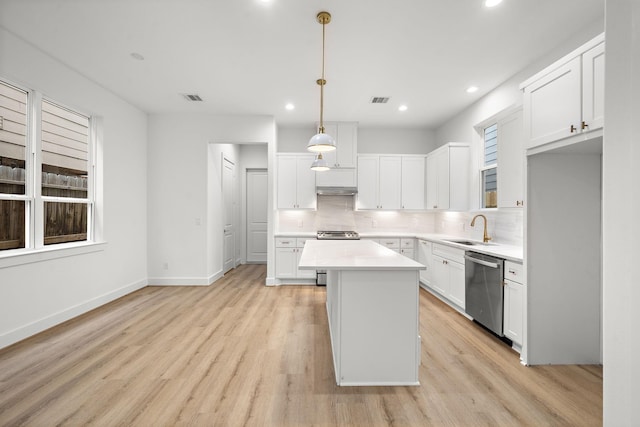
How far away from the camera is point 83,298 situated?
3.58m

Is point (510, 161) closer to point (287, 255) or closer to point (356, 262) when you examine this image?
point (356, 262)

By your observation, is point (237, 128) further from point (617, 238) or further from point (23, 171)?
point (617, 238)

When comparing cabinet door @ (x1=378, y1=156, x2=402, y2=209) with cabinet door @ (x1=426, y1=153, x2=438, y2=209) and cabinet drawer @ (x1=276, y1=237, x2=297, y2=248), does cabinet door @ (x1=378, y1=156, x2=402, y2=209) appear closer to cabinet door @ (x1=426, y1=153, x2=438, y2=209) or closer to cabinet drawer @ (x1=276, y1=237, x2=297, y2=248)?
cabinet door @ (x1=426, y1=153, x2=438, y2=209)

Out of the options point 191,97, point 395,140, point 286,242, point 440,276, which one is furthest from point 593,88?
point 191,97

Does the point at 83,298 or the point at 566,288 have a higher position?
the point at 566,288

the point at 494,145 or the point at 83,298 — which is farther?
the point at 494,145

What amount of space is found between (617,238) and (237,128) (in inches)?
196

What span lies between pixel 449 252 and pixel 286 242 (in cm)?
262

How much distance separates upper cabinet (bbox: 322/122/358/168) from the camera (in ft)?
17.2

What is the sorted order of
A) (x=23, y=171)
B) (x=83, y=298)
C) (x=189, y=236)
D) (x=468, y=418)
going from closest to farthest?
(x=468, y=418)
(x=23, y=171)
(x=83, y=298)
(x=189, y=236)

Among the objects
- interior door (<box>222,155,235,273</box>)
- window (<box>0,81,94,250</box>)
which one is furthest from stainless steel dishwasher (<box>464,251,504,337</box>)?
window (<box>0,81,94,250</box>)

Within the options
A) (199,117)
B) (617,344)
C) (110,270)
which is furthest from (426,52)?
(110,270)

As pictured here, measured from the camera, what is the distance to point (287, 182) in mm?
5234

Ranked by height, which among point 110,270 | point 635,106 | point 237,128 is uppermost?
point 237,128
